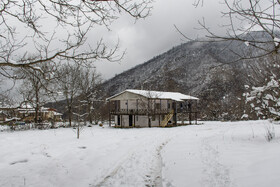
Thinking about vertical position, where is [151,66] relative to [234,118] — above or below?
above

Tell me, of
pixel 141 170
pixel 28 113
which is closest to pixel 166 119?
pixel 141 170

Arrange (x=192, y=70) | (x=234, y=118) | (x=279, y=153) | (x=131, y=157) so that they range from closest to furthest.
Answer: (x=279, y=153), (x=131, y=157), (x=234, y=118), (x=192, y=70)

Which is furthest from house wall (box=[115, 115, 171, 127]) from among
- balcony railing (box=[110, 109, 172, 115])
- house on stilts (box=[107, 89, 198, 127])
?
balcony railing (box=[110, 109, 172, 115])

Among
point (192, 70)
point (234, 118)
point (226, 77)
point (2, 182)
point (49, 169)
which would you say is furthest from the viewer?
point (192, 70)

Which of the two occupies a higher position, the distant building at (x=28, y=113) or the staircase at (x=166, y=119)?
the distant building at (x=28, y=113)

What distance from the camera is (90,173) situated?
26.0 ft

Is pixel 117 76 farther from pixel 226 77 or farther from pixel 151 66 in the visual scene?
pixel 226 77

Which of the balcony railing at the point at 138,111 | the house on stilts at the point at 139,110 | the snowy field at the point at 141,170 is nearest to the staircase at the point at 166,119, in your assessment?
the house on stilts at the point at 139,110

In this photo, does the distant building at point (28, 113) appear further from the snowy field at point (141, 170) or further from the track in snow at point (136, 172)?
the track in snow at point (136, 172)

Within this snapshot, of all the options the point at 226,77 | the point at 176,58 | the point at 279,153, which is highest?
the point at 176,58

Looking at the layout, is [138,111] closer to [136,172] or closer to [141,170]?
[141,170]

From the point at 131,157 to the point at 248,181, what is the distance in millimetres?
5869

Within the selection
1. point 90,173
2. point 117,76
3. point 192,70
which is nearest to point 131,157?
point 90,173

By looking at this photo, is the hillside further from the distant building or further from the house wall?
the house wall
